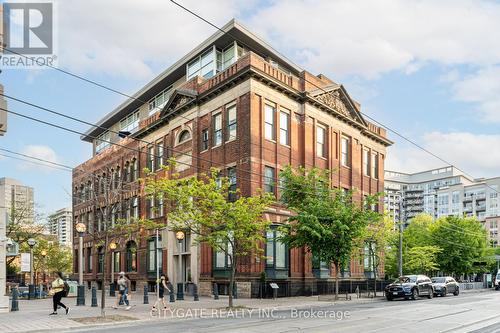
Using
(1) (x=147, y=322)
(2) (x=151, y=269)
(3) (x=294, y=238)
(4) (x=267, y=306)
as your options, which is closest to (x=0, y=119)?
(1) (x=147, y=322)

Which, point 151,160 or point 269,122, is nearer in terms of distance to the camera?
point 269,122

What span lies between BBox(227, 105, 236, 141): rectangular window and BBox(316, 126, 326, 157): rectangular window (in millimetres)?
7129

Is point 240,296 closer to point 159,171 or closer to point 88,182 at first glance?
point 159,171

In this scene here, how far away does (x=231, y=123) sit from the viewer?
34844 mm

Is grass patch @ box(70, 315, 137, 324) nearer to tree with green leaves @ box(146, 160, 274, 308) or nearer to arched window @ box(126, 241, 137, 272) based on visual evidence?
tree with green leaves @ box(146, 160, 274, 308)

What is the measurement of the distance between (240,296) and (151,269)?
45.0ft

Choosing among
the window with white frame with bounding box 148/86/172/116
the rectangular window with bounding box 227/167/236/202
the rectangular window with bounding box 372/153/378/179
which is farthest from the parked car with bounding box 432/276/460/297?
the window with white frame with bounding box 148/86/172/116

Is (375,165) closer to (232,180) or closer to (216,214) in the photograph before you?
(232,180)

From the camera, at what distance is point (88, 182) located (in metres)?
58.3

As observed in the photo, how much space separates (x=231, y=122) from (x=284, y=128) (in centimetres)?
374

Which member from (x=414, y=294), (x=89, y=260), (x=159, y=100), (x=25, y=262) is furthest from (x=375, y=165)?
(x=89, y=260)

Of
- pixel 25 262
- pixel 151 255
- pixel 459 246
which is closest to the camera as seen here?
pixel 25 262

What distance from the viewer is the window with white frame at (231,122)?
113 ft

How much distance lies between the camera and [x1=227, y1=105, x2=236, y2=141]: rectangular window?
34594mm
